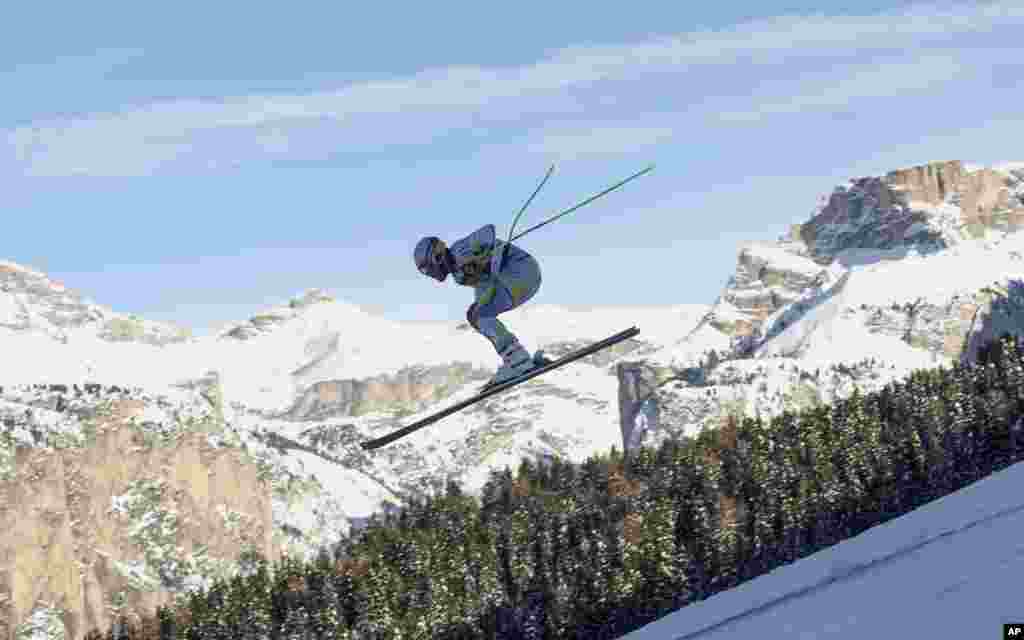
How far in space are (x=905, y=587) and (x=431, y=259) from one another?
8299 mm

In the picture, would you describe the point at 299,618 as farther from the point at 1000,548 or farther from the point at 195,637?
the point at 1000,548

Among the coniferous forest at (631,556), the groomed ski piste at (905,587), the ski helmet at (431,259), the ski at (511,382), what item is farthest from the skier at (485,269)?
the coniferous forest at (631,556)

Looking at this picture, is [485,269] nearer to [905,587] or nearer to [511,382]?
[511,382]

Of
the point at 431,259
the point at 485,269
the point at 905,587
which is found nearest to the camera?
the point at 905,587

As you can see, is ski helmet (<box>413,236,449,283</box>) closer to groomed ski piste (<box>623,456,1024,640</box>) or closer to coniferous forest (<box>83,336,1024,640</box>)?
groomed ski piste (<box>623,456,1024,640</box>)

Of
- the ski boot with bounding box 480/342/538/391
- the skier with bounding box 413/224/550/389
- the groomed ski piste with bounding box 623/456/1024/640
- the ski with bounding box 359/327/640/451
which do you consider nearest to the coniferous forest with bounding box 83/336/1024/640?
the groomed ski piste with bounding box 623/456/1024/640

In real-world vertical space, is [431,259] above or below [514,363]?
above

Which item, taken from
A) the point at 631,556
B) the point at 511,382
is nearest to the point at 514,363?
the point at 511,382

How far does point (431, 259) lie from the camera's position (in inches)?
887

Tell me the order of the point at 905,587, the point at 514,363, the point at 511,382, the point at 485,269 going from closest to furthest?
the point at 905,587, the point at 485,269, the point at 511,382, the point at 514,363

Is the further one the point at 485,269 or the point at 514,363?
the point at 514,363

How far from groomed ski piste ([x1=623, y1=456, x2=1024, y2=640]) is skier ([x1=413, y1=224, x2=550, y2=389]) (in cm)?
606

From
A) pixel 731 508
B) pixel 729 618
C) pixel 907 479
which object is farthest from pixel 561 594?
pixel 729 618

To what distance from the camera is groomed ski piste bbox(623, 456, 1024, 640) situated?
1645 cm
